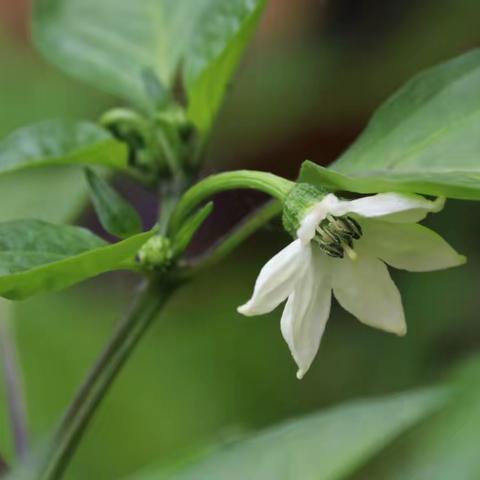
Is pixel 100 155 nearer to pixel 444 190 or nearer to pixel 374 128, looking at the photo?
pixel 374 128

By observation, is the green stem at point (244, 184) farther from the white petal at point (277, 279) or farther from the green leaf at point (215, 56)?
the green leaf at point (215, 56)

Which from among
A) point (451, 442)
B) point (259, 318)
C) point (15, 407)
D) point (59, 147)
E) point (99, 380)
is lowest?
point (259, 318)

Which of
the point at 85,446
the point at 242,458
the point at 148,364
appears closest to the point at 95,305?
the point at 148,364

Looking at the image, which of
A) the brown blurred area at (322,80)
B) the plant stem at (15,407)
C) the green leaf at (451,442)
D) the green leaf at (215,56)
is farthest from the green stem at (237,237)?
the brown blurred area at (322,80)

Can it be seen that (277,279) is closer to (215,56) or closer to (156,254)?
(156,254)

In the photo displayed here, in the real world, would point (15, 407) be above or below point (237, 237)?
below

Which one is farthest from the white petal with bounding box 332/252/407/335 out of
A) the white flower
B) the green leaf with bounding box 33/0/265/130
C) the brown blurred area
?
the brown blurred area

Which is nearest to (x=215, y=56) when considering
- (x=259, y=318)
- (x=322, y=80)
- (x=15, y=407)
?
(x=15, y=407)
